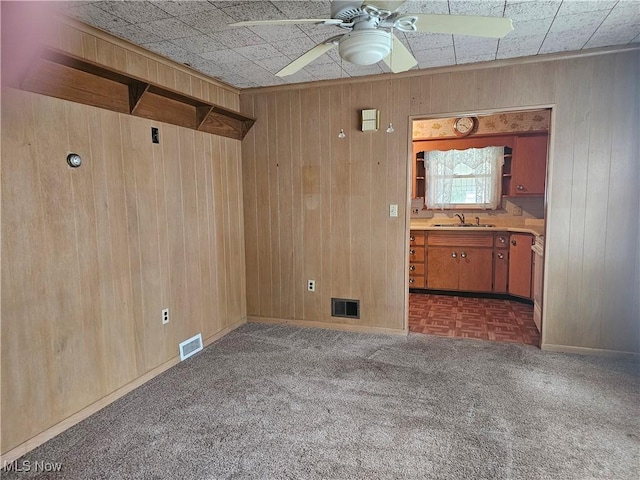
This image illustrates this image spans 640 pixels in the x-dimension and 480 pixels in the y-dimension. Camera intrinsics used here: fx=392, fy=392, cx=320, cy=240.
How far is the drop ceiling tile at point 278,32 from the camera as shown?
2.36 metres

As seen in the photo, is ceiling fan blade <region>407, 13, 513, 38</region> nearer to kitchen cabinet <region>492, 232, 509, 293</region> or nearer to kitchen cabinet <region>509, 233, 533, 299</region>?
kitchen cabinet <region>509, 233, 533, 299</region>

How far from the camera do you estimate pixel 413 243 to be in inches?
202

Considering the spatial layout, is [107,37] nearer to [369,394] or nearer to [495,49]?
[495,49]

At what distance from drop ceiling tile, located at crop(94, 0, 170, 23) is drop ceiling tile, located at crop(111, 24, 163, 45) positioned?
0.12 m

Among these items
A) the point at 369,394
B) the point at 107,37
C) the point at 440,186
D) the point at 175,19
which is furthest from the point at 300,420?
the point at 440,186

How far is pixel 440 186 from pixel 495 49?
2.79 meters

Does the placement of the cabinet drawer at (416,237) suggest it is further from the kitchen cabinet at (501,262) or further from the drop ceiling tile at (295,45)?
the drop ceiling tile at (295,45)

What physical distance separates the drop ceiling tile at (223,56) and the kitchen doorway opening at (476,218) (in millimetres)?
2622

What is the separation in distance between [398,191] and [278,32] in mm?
1681

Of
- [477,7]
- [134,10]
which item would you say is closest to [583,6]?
[477,7]

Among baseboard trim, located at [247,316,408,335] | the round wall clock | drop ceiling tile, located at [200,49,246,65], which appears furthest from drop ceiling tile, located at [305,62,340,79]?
the round wall clock

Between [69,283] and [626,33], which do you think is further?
[626,33]

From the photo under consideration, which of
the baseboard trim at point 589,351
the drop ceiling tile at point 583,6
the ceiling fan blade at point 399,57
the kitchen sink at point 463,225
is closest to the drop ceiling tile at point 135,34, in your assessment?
the ceiling fan blade at point 399,57

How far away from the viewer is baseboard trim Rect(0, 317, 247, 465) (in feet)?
6.46
